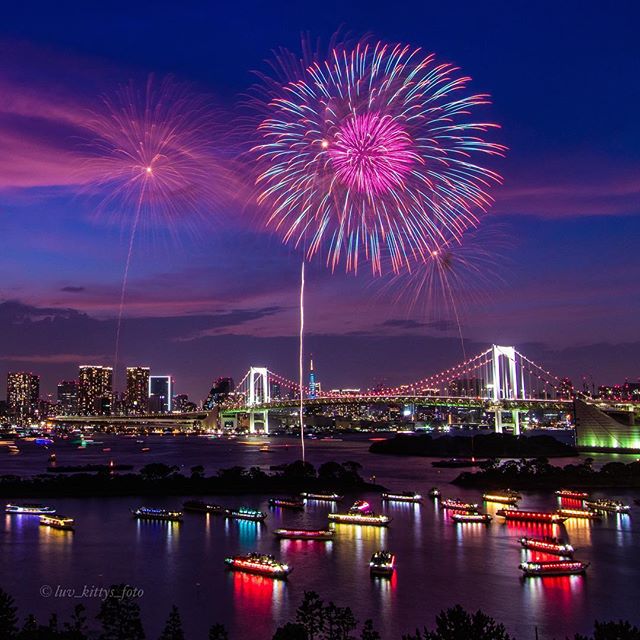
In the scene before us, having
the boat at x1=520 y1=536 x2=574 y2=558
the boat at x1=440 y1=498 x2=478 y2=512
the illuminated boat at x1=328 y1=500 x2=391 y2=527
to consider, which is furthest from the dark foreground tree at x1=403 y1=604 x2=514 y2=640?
the boat at x1=440 y1=498 x2=478 y2=512

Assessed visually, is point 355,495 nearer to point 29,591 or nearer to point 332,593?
point 332,593

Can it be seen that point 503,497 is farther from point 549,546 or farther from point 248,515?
point 248,515

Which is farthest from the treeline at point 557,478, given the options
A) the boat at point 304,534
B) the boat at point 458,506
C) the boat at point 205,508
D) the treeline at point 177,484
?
the boat at point 304,534

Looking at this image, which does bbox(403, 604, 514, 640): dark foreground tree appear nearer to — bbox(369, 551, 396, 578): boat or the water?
the water

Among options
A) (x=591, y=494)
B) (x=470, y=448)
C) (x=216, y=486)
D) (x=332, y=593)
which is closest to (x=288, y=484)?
(x=216, y=486)

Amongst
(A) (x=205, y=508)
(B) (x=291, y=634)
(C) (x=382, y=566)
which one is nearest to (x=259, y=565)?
(C) (x=382, y=566)
